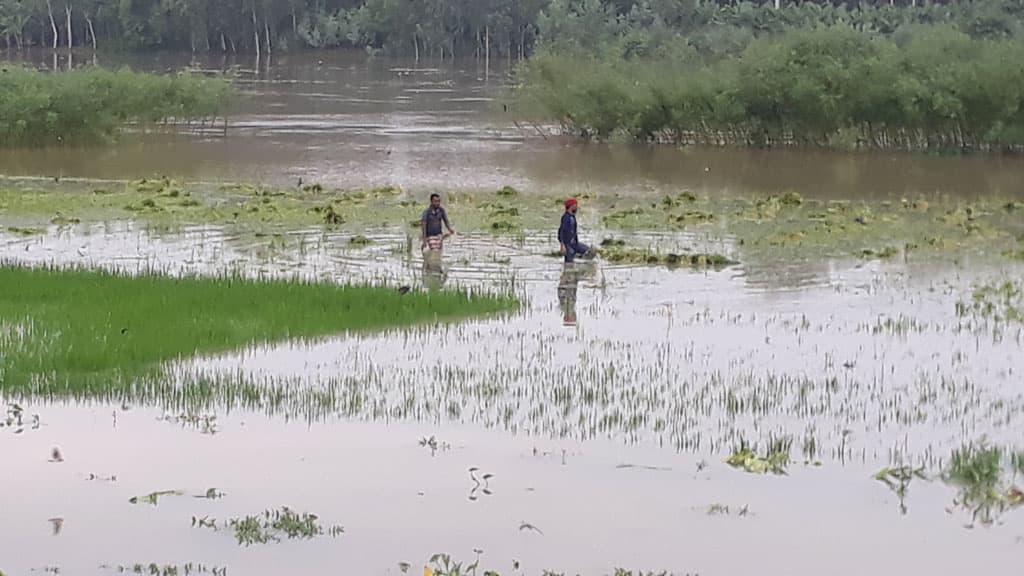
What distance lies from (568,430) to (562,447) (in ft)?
1.39

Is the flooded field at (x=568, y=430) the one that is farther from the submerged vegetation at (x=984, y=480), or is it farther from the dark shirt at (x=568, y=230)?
the dark shirt at (x=568, y=230)

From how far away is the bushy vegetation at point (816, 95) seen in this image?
38.8m

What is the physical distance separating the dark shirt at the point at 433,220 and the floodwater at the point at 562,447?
4.39 meters

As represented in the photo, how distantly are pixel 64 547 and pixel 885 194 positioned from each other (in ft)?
81.2

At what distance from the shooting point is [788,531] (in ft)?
29.3

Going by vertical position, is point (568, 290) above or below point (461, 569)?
above

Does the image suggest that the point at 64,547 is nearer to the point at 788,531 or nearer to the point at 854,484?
the point at 788,531

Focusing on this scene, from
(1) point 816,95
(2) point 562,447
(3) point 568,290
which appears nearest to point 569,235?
(3) point 568,290

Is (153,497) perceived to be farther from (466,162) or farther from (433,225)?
(466,162)

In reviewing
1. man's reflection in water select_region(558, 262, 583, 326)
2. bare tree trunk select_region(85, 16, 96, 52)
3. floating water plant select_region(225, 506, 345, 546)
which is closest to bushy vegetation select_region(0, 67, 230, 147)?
man's reflection in water select_region(558, 262, 583, 326)

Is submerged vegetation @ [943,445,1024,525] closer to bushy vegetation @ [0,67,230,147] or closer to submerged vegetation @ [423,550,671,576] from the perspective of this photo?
submerged vegetation @ [423,550,671,576]

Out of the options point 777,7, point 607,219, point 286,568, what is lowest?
point 286,568

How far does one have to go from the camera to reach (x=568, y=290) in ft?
59.4

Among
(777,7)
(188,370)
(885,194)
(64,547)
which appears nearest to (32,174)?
(885,194)
